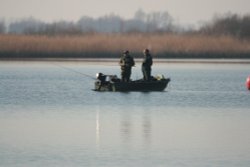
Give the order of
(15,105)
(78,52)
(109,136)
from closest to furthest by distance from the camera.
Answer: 1. (109,136)
2. (15,105)
3. (78,52)

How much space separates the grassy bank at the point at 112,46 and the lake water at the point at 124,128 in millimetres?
21651

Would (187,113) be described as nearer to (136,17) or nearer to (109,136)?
(109,136)

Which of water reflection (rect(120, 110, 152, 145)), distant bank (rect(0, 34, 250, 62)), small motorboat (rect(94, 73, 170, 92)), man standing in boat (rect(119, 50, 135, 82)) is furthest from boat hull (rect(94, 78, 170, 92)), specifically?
distant bank (rect(0, 34, 250, 62))

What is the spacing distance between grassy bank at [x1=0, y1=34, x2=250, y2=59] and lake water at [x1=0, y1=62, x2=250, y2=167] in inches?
852

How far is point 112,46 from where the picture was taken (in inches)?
2291

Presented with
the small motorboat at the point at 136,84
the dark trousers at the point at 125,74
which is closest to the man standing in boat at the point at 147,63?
the small motorboat at the point at 136,84

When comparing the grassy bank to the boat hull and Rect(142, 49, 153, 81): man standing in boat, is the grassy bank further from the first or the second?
Rect(142, 49, 153, 81): man standing in boat

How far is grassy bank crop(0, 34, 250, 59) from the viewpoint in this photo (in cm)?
5662

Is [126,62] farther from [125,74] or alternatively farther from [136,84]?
[136,84]

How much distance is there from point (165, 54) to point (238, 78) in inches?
566

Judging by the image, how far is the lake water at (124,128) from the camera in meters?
16.0

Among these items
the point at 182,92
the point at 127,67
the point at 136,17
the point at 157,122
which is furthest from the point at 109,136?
the point at 136,17

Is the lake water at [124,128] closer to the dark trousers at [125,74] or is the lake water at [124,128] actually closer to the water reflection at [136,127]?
the water reflection at [136,127]

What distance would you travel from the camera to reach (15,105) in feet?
86.9
